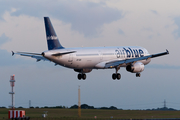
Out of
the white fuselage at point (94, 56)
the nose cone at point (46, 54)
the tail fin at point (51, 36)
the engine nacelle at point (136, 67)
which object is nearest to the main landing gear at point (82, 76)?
the white fuselage at point (94, 56)

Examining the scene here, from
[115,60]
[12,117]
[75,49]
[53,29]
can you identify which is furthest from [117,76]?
[12,117]

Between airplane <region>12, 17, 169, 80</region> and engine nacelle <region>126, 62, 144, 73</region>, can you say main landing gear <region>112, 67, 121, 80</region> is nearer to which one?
airplane <region>12, 17, 169, 80</region>

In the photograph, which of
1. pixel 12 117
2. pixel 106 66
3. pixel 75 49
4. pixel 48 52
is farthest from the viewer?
pixel 106 66

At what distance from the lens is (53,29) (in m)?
78.8

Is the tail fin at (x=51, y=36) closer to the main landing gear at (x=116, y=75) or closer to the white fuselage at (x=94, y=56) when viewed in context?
the white fuselage at (x=94, y=56)

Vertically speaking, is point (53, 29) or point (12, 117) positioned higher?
point (53, 29)

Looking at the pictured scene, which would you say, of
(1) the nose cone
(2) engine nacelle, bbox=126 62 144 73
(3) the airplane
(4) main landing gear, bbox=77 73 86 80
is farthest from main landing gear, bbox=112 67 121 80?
(1) the nose cone

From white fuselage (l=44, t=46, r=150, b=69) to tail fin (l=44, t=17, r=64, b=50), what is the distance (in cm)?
173

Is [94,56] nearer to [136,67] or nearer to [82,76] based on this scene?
[82,76]

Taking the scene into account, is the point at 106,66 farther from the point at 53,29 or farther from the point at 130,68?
the point at 53,29

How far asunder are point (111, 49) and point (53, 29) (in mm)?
14957

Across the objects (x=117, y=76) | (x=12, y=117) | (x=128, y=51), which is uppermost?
(x=128, y=51)

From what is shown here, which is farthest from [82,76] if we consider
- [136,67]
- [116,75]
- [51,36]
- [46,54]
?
[46,54]

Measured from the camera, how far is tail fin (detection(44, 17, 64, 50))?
77.6m
